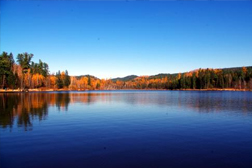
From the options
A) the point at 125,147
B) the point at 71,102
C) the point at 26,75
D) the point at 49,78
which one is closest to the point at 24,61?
the point at 26,75

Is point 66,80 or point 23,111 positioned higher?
point 66,80

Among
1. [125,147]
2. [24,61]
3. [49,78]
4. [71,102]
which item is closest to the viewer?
[125,147]

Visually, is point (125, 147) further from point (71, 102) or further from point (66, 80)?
point (66, 80)

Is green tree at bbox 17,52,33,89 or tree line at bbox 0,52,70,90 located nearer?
tree line at bbox 0,52,70,90

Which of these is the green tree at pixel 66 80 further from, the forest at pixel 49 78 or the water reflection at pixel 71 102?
the water reflection at pixel 71 102

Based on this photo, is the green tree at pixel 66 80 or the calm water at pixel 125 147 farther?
the green tree at pixel 66 80

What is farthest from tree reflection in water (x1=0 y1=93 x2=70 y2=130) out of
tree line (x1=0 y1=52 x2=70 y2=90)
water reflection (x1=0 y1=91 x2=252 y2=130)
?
tree line (x1=0 y1=52 x2=70 y2=90)

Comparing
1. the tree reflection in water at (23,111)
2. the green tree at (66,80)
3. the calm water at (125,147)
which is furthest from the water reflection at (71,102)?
the green tree at (66,80)

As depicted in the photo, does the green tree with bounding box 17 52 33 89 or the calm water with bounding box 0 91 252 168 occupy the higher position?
the green tree with bounding box 17 52 33 89

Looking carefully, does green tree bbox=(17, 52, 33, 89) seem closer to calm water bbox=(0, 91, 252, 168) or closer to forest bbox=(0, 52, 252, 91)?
forest bbox=(0, 52, 252, 91)

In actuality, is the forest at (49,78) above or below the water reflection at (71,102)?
above

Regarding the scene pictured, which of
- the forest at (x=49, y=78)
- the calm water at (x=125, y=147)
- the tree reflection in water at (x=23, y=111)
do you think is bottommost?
the calm water at (x=125, y=147)

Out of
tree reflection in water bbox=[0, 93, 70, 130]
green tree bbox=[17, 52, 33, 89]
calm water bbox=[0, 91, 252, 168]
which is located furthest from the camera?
green tree bbox=[17, 52, 33, 89]

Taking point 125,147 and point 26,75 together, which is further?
point 26,75
